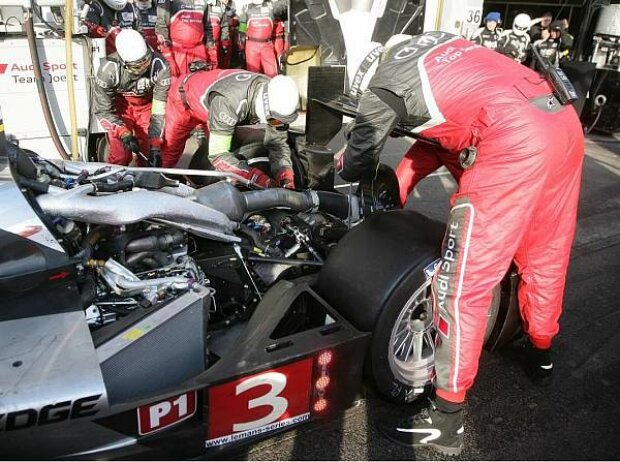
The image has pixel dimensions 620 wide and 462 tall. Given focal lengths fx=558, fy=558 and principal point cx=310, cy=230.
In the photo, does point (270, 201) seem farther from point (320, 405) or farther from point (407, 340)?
point (320, 405)

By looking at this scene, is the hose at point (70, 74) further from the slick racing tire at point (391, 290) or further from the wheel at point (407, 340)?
the wheel at point (407, 340)

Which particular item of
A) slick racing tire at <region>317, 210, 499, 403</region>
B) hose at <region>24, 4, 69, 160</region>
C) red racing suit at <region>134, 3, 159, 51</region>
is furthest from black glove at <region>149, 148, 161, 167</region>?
red racing suit at <region>134, 3, 159, 51</region>

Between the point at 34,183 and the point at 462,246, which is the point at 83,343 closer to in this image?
the point at 34,183

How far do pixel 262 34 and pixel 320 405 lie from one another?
291 inches

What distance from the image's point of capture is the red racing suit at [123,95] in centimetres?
478

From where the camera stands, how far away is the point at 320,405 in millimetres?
2211

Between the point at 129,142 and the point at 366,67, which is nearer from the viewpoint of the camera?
the point at 366,67

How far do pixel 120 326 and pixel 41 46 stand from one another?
358 centimetres

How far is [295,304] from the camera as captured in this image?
236cm

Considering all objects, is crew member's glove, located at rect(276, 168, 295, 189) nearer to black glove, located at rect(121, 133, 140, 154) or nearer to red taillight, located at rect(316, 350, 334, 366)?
black glove, located at rect(121, 133, 140, 154)

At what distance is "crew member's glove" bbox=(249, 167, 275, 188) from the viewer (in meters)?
3.75

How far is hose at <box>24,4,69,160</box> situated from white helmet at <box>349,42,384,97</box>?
10.2 feet

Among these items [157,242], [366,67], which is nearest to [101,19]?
[366,67]

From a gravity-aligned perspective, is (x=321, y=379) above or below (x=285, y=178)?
below
